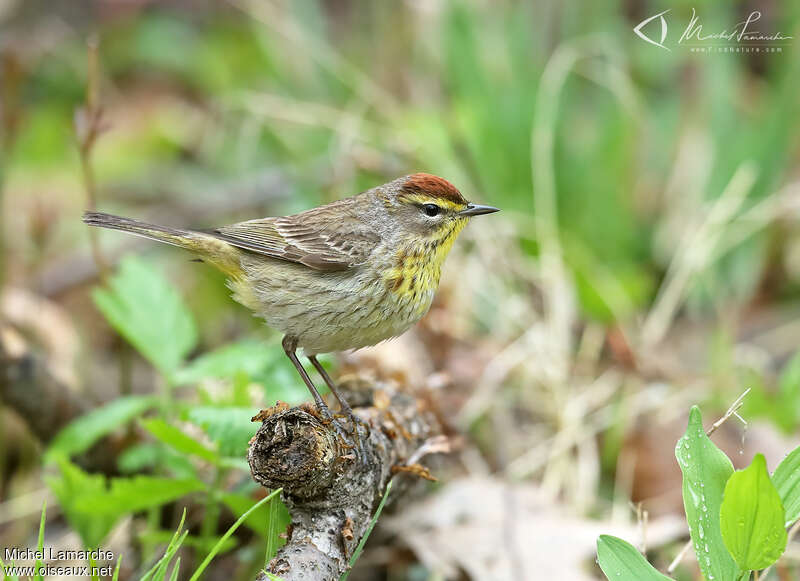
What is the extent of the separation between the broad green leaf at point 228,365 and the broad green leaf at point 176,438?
1.75ft

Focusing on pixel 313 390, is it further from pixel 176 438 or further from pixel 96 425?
pixel 96 425

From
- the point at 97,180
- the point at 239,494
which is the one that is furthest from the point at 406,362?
the point at 97,180

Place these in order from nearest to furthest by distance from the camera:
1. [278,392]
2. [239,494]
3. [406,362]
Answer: [239,494]
[278,392]
[406,362]

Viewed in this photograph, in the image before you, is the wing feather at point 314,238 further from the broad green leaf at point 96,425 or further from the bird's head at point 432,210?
the broad green leaf at point 96,425

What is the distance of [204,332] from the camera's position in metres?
5.86

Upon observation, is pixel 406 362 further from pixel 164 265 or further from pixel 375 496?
pixel 164 265

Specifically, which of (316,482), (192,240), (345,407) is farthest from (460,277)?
(316,482)

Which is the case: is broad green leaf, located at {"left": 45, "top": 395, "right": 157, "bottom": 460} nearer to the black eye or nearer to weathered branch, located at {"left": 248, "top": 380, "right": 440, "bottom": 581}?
weathered branch, located at {"left": 248, "top": 380, "right": 440, "bottom": 581}

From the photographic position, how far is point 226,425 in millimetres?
2869

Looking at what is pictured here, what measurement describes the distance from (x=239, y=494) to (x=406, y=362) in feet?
5.15

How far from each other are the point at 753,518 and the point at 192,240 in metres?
2.49

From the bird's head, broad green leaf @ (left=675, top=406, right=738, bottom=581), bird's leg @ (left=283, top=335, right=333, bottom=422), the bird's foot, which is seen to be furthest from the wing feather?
broad green leaf @ (left=675, top=406, right=738, bottom=581)

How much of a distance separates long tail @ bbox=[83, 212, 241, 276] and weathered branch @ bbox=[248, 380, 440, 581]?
106 cm
